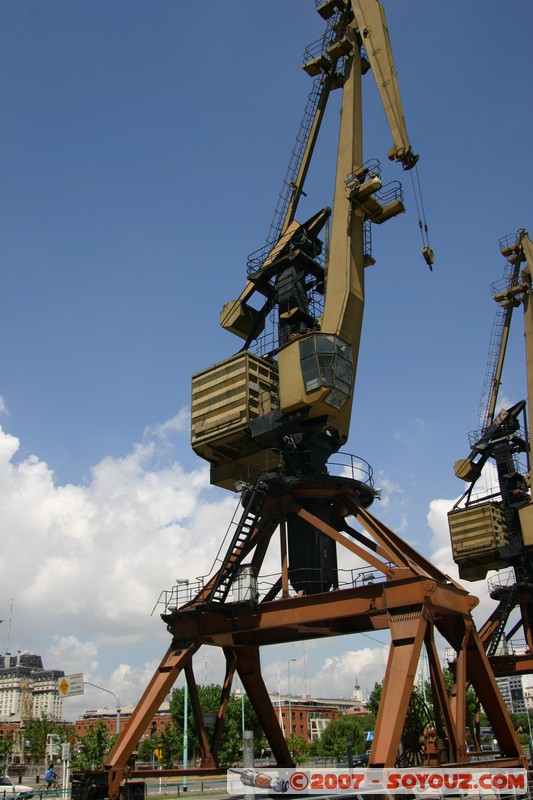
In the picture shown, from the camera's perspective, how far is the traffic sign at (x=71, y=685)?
1059 inches

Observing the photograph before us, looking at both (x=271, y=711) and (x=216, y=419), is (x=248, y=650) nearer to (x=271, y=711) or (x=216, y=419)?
(x=271, y=711)

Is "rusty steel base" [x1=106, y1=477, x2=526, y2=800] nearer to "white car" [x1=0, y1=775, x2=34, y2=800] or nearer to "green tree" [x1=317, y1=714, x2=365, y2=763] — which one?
"white car" [x1=0, y1=775, x2=34, y2=800]

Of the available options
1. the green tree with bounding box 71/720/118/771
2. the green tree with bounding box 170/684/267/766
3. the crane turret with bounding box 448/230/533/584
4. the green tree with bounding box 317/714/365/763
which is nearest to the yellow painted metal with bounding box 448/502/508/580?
the crane turret with bounding box 448/230/533/584

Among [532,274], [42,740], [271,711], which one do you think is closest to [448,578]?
[271,711]

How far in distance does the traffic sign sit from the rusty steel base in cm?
494

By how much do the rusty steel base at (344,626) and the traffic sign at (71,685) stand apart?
4941 mm

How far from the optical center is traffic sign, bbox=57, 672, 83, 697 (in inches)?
1059

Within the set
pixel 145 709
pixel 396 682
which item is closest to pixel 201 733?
pixel 145 709

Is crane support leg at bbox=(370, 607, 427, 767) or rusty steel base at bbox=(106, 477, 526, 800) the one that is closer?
crane support leg at bbox=(370, 607, 427, 767)

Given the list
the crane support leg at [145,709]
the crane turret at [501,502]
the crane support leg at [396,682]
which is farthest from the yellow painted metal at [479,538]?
the crane support leg at [396,682]

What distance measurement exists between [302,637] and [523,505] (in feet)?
64.2

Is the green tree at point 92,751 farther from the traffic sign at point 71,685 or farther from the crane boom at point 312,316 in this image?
the crane boom at point 312,316

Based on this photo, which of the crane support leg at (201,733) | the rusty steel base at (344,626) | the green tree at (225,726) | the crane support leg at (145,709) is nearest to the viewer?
the rusty steel base at (344,626)

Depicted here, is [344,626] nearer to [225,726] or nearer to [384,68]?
[384,68]
